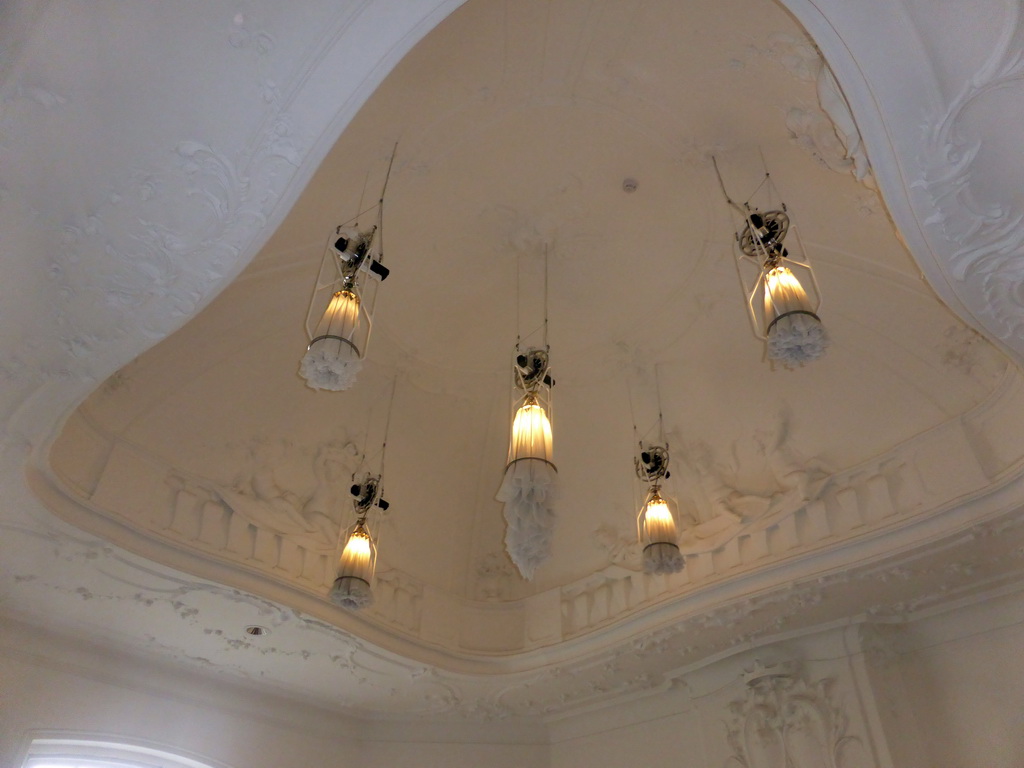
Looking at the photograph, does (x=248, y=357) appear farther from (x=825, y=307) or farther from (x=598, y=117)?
(x=825, y=307)

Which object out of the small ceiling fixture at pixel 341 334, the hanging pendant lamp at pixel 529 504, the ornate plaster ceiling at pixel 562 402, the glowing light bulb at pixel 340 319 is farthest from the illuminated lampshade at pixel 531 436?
the ornate plaster ceiling at pixel 562 402

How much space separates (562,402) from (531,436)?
524 centimetres

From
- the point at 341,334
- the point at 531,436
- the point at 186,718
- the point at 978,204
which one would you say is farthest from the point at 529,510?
the point at 186,718

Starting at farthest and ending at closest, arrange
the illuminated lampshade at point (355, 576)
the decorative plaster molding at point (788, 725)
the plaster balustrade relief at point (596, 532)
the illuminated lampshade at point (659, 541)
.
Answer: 1. the decorative plaster molding at point (788, 725)
2. the plaster balustrade relief at point (596, 532)
3. the illuminated lampshade at point (355, 576)
4. the illuminated lampshade at point (659, 541)

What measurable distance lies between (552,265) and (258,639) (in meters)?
5.63

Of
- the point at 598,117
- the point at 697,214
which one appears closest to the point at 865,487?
the point at 697,214

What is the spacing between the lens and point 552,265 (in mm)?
8742

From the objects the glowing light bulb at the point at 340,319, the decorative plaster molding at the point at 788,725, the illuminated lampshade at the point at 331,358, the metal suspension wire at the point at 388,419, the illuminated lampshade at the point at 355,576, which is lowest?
the decorative plaster molding at the point at 788,725

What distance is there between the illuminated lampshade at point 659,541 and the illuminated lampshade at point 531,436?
1961mm

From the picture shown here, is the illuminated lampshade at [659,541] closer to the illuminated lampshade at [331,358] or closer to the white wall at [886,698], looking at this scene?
the white wall at [886,698]

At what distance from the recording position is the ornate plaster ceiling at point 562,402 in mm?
6738

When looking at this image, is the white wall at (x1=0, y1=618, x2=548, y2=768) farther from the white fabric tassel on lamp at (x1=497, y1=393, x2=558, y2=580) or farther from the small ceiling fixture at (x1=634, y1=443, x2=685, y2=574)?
the white fabric tassel on lamp at (x1=497, y1=393, x2=558, y2=580)

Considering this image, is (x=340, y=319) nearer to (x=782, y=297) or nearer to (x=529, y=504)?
(x=529, y=504)

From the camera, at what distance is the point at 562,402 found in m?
10.1
